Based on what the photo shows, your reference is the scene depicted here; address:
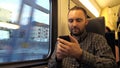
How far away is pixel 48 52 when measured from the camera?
239 centimetres

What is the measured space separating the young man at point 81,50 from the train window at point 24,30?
0.42 m

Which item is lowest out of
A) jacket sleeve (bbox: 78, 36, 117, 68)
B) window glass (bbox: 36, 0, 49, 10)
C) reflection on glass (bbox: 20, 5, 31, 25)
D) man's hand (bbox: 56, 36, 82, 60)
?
jacket sleeve (bbox: 78, 36, 117, 68)

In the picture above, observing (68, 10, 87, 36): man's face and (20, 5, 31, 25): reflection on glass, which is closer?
(68, 10, 87, 36): man's face

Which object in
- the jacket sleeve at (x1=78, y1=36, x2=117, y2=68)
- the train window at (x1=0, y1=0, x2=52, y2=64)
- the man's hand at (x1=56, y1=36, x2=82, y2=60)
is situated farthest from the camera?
the train window at (x1=0, y1=0, x2=52, y2=64)

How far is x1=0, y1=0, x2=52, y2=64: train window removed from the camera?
5.51 ft

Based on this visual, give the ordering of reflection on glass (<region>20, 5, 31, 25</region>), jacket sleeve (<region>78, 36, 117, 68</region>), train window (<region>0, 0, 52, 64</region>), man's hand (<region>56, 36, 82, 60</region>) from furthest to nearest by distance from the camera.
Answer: reflection on glass (<region>20, 5, 31, 25</region>) → train window (<region>0, 0, 52, 64</region>) → jacket sleeve (<region>78, 36, 117, 68</region>) → man's hand (<region>56, 36, 82, 60</region>)

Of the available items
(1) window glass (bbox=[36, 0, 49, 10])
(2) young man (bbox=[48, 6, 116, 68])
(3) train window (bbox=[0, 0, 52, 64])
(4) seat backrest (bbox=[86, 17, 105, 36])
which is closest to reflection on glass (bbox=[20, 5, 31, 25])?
(3) train window (bbox=[0, 0, 52, 64])

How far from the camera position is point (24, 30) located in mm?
1966

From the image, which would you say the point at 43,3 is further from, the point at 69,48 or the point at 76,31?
the point at 69,48

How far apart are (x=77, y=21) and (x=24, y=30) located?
599 millimetres

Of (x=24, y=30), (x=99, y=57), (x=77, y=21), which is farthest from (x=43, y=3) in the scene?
(x=99, y=57)

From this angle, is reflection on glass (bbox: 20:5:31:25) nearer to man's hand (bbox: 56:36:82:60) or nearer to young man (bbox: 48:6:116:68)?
young man (bbox: 48:6:116:68)

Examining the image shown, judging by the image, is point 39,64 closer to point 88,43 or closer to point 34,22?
point 34,22

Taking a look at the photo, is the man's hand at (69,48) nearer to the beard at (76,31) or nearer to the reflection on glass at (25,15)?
the beard at (76,31)
